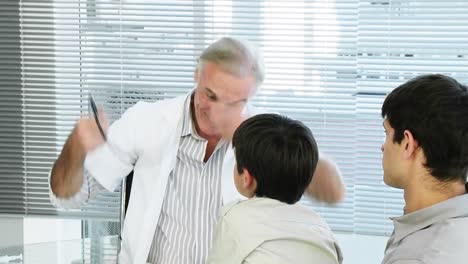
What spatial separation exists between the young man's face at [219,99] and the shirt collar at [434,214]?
34.3 inches

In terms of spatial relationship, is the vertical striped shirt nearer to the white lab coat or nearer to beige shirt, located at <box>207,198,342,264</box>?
the white lab coat

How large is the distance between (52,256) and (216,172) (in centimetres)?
60

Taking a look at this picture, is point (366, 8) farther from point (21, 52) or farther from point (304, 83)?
point (21, 52)

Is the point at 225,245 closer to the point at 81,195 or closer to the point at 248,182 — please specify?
the point at 248,182

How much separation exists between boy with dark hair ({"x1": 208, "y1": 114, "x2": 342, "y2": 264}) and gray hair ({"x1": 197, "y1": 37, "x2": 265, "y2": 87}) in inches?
18.5

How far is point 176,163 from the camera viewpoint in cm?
213

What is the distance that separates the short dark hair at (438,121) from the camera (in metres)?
1.24

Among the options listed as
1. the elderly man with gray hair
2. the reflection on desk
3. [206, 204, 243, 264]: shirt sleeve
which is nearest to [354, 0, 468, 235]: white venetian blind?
the elderly man with gray hair

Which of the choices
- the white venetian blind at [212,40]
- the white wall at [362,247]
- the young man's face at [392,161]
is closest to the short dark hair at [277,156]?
the young man's face at [392,161]

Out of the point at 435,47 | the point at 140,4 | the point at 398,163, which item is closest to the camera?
the point at 398,163

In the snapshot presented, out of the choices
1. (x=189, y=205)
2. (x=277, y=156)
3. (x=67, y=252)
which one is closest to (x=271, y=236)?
(x=277, y=156)

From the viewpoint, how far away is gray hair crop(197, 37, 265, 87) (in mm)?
2049

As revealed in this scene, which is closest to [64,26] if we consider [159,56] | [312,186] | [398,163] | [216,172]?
[159,56]

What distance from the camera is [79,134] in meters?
2.01
